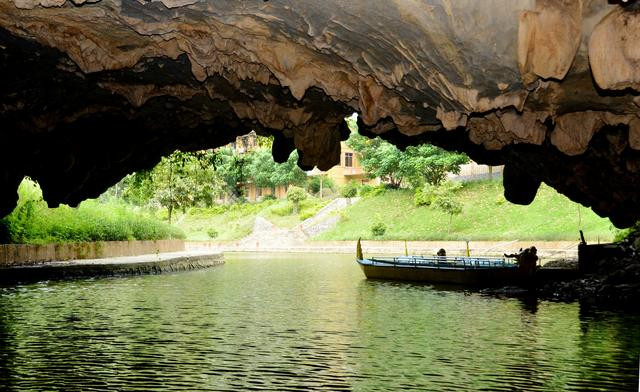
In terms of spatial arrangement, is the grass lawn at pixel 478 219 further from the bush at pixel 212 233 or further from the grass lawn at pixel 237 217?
the bush at pixel 212 233

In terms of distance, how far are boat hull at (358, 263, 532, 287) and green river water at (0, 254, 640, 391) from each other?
12.8ft

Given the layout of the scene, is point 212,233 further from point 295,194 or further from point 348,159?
point 348,159

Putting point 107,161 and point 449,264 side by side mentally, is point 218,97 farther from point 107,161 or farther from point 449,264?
point 449,264

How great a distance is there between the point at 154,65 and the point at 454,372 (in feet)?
27.8

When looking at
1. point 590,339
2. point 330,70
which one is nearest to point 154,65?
point 330,70

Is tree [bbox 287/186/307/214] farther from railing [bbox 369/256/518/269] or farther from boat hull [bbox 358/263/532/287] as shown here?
boat hull [bbox 358/263/532/287]

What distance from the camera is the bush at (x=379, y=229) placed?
231 ft

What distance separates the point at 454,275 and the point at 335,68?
2775 cm

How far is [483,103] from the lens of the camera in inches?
360

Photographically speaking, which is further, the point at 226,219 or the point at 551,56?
the point at 226,219

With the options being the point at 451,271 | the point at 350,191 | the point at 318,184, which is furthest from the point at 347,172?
the point at 451,271

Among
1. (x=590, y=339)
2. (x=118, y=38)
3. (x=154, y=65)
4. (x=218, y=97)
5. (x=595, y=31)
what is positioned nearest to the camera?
(x=595, y=31)

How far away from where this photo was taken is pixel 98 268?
1483 inches

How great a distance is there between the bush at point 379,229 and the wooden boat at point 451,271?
27166 millimetres
